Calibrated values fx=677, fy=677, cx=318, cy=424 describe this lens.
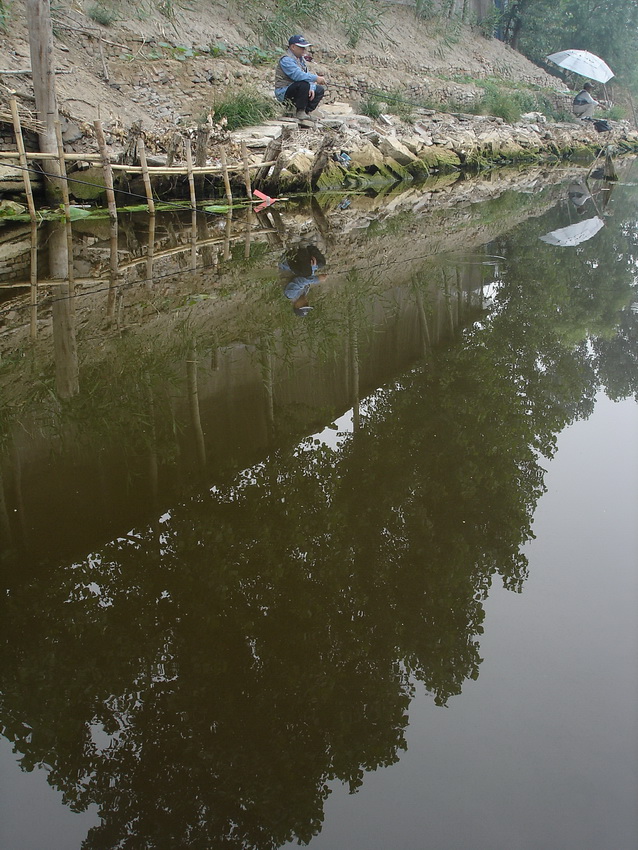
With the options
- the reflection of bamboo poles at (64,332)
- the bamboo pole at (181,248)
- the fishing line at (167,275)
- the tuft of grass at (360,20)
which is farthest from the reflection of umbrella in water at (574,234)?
the tuft of grass at (360,20)

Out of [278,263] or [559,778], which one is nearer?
[559,778]

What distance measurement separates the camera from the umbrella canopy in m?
24.3

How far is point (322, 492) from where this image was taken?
11.4 feet

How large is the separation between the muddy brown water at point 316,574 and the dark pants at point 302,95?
1067 cm

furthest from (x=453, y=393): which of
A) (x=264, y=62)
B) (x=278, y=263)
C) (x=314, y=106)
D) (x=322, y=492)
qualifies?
(x=264, y=62)

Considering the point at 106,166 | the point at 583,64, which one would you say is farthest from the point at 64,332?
the point at 583,64

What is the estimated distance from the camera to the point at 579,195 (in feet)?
48.6

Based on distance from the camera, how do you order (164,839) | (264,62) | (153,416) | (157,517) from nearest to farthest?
(164,839)
(157,517)
(153,416)
(264,62)

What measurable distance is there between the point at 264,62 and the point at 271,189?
8250 millimetres

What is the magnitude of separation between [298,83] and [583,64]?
49.6 feet

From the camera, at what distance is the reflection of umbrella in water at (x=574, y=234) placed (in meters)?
9.61

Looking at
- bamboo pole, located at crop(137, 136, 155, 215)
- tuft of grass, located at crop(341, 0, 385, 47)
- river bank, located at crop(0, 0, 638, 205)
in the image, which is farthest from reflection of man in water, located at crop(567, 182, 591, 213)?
tuft of grass, located at crop(341, 0, 385, 47)

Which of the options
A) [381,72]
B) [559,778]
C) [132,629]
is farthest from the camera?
[381,72]

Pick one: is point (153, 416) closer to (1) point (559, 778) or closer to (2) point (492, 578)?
(2) point (492, 578)
